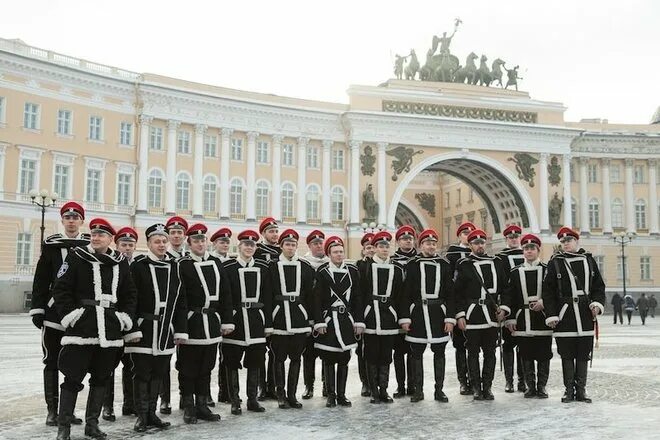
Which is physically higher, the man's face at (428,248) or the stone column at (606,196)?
the stone column at (606,196)

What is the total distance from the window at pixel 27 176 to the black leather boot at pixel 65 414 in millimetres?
29952

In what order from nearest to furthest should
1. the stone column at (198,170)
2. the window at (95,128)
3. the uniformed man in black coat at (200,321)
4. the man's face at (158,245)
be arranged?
the man's face at (158,245) → the uniformed man in black coat at (200,321) → the window at (95,128) → the stone column at (198,170)

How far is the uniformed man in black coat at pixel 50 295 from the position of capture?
7.49m

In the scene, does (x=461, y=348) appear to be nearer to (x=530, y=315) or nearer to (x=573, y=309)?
(x=530, y=315)

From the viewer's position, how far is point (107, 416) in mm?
7992

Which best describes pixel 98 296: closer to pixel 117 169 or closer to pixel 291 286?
pixel 291 286

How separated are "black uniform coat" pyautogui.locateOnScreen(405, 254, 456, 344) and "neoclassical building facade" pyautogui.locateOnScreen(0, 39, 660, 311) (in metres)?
28.0

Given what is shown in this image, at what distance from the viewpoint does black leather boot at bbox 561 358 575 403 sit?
29.5 feet

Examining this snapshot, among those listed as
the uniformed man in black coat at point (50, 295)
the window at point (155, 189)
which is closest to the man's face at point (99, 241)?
the uniformed man in black coat at point (50, 295)

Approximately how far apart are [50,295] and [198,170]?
3332cm

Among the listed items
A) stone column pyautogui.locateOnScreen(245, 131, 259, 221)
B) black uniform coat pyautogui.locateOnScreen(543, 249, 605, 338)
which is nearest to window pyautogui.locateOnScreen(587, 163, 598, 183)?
stone column pyautogui.locateOnScreen(245, 131, 259, 221)

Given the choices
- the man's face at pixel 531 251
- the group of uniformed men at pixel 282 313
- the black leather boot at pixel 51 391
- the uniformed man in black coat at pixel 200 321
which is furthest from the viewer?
the man's face at pixel 531 251

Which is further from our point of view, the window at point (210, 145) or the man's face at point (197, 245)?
the window at point (210, 145)

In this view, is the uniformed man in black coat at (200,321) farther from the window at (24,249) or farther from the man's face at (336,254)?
the window at (24,249)
